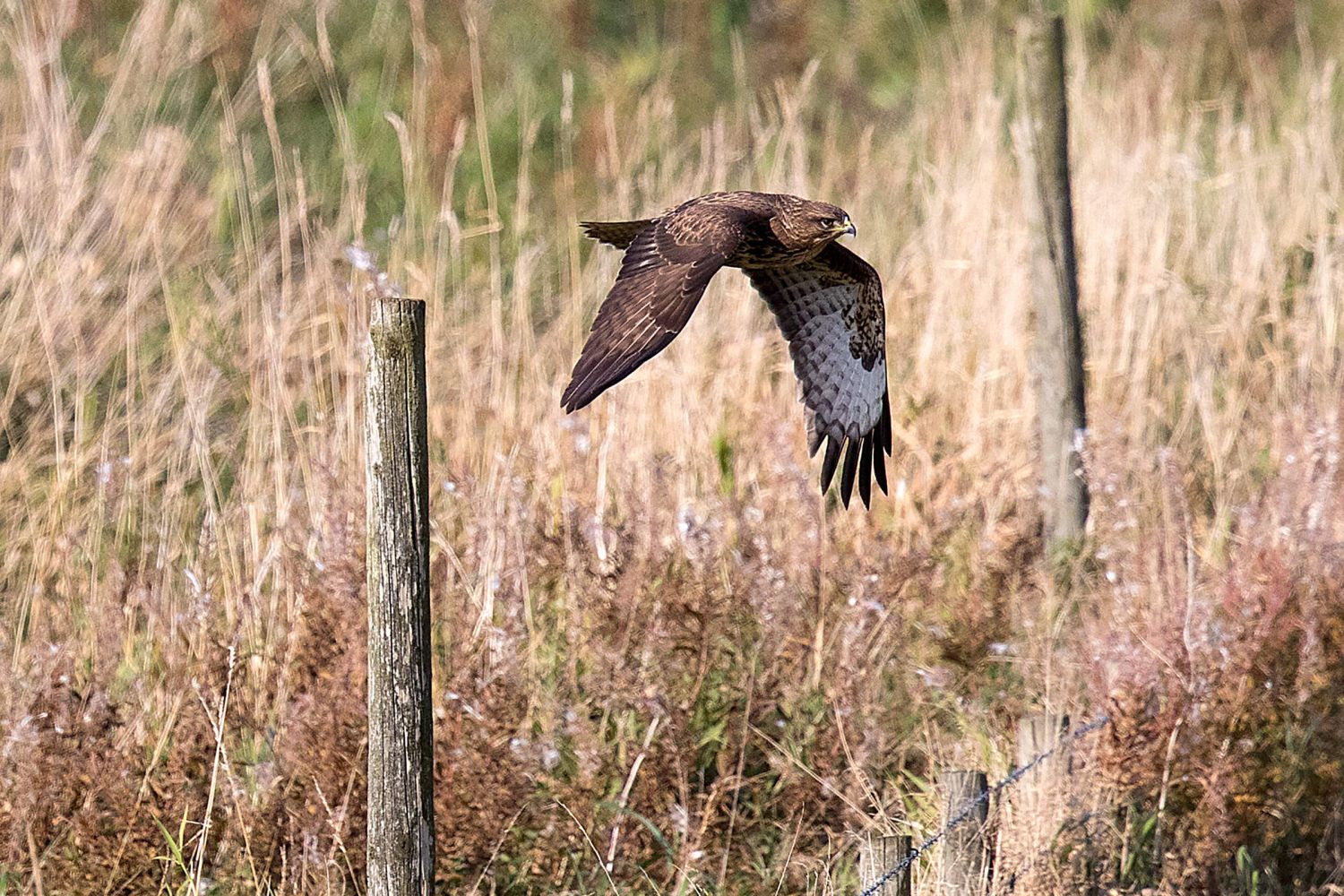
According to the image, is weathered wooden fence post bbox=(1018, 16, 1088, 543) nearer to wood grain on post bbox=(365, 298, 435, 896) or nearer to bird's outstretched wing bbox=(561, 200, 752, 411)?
bird's outstretched wing bbox=(561, 200, 752, 411)

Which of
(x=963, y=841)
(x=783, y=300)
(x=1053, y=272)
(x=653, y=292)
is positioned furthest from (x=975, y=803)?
(x=1053, y=272)

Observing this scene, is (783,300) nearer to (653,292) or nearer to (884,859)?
(653,292)

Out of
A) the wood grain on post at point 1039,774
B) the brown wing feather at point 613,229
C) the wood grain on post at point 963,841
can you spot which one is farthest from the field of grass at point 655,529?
the brown wing feather at point 613,229

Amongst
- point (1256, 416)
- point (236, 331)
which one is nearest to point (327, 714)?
point (236, 331)

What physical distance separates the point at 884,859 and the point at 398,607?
0.81 metres

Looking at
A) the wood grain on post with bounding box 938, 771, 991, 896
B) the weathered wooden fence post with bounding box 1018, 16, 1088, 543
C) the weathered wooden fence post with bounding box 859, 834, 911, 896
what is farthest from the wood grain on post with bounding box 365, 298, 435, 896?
the weathered wooden fence post with bounding box 1018, 16, 1088, 543

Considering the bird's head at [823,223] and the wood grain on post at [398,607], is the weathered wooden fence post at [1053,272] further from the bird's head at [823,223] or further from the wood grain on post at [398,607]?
the wood grain on post at [398,607]

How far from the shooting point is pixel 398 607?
8.04ft

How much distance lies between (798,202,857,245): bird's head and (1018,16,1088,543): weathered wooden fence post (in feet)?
5.59

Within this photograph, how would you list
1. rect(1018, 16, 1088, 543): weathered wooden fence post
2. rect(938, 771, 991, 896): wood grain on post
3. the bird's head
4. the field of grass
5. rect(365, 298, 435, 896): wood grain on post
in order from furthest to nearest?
rect(1018, 16, 1088, 543): weathered wooden fence post
the field of grass
the bird's head
rect(938, 771, 991, 896): wood grain on post
rect(365, 298, 435, 896): wood grain on post

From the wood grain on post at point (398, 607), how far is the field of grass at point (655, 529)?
0.69m

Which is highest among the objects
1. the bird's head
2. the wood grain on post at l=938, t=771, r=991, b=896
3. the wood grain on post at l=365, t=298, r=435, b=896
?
the bird's head

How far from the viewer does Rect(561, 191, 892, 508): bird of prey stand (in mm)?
2570

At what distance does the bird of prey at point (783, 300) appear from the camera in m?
2.57
